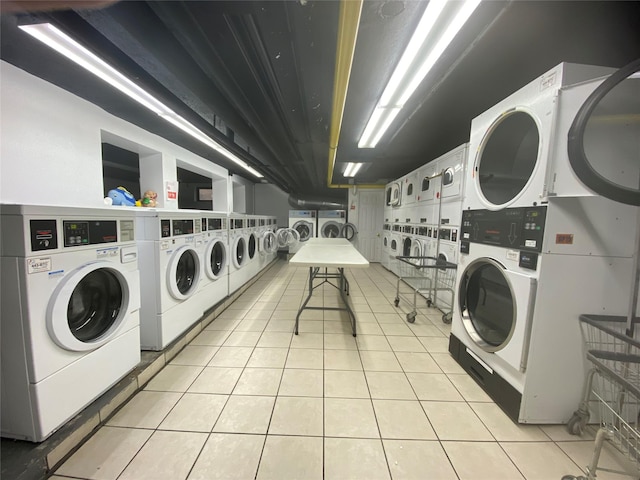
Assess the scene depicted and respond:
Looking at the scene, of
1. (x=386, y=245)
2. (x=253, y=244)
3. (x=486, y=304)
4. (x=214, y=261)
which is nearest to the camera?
(x=486, y=304)

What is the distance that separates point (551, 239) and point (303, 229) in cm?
592

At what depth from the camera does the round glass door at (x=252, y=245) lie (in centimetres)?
443

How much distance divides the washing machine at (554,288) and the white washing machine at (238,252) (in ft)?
10.8

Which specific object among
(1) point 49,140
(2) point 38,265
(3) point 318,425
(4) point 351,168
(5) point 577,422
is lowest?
(3) point 318,425

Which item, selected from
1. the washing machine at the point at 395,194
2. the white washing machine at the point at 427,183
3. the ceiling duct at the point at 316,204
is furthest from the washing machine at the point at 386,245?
the white washing machine at the point at 427,183

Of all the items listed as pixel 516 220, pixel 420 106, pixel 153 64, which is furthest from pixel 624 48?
pixel 153 64

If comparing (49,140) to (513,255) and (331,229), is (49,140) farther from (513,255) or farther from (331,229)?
(331,229)

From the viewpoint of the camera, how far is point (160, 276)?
198 cm

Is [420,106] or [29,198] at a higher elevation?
[420,106]

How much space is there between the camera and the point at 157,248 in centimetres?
197

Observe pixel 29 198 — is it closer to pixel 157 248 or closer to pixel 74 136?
pixel 74 136

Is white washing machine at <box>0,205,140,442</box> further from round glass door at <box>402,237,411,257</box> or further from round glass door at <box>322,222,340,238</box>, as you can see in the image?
round glass door at <box>322,222,340,238</box>

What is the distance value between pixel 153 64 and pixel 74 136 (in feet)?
4.03

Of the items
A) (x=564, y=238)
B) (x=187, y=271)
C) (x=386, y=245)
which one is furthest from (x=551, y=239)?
(x=386, y=245)
